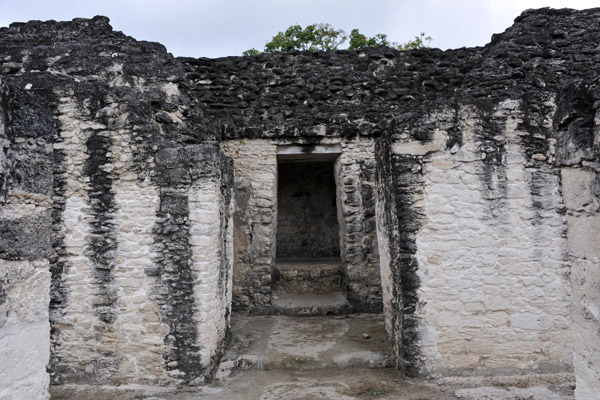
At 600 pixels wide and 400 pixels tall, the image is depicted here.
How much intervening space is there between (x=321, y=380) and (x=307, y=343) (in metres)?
0.93

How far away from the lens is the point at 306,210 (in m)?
10.7

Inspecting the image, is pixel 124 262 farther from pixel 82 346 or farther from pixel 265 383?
A: pixel 265 383

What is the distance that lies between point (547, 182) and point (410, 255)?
63.2 inches

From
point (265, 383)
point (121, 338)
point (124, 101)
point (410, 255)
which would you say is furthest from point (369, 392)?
point (124, 101)

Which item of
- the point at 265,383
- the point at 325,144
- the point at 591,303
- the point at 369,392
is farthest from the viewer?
the point at 325,144

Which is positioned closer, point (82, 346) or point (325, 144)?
point (82, 346)

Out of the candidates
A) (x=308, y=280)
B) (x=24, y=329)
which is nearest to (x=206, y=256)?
(x=24, y=329)

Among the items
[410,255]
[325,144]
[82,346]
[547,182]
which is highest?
[325,144]

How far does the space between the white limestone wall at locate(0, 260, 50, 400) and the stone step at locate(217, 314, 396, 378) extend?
2847 mm

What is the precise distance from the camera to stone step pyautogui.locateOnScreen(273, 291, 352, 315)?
7.12 m

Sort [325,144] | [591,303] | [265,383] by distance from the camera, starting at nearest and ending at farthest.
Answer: [591,303], [265,383], [325,144]

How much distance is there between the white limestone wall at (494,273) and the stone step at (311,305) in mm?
2666

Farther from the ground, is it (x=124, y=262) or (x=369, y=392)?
(x=124, y=262)

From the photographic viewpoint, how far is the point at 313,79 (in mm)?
7688
